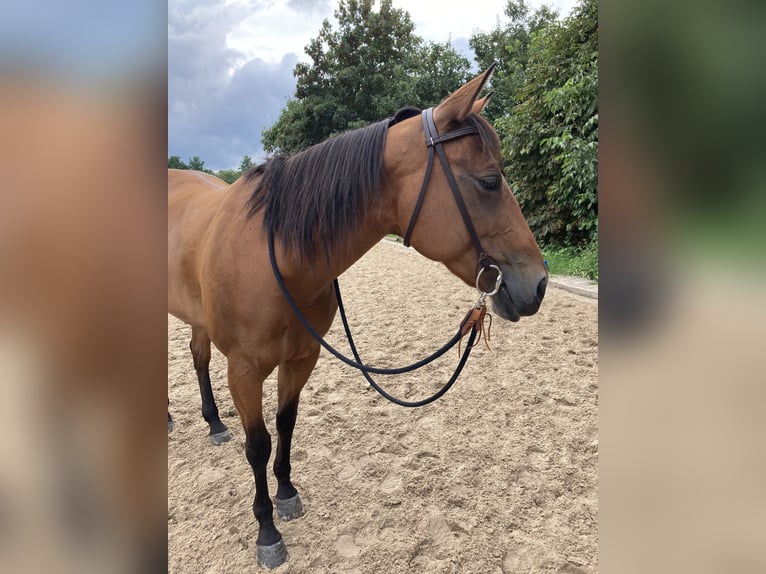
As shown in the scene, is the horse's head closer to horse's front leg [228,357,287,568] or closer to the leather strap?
the leather strap

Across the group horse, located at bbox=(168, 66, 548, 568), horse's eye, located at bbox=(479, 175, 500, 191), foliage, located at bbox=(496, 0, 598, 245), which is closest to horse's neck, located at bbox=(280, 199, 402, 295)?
horse, located at bbox=(168, 66, 548, 568)

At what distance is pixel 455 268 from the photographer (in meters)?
1.61

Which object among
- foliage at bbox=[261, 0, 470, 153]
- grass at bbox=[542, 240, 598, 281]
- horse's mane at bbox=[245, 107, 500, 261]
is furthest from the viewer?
foliage at bbox=[261, 0, 470, 153]

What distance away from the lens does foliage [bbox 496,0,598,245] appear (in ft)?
21.5

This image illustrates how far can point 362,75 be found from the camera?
2191 cm

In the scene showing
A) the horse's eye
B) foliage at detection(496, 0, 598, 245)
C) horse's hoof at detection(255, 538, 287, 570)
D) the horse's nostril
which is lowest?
horse's hoof at detection(255, 538, 287, 570)

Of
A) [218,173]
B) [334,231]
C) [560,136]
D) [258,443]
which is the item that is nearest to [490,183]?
[334,231]

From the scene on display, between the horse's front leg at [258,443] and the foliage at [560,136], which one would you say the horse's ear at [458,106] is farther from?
the foliage at [560,136]

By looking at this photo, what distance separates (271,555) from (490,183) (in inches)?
77.1

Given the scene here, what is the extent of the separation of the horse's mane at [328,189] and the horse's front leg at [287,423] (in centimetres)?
78

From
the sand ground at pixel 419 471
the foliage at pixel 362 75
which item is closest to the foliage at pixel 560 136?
the sand ground at pixel 419 471

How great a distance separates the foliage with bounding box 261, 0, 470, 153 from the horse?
19361 millimetres
